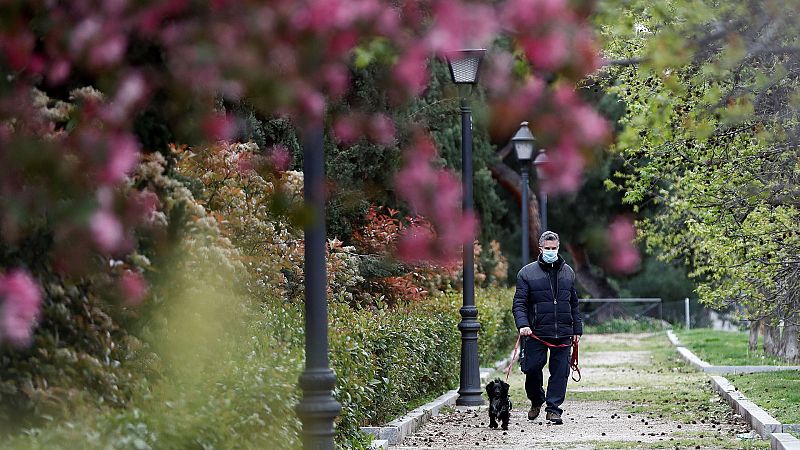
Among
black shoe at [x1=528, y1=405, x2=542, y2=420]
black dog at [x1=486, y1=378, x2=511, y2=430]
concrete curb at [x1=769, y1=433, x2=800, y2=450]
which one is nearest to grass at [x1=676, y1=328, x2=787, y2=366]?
black shoe at [x1=528, y1=405, x2=542, y2=420]

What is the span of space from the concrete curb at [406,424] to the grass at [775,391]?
11.3 feet

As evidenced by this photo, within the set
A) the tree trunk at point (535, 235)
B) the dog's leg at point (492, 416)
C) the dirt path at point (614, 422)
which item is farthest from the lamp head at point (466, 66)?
the tree trunk at point (535, 235)

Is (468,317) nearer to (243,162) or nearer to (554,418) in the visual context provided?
(554,418)

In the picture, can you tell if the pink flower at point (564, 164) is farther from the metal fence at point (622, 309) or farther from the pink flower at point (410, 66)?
the metal fence at point (622, 309)

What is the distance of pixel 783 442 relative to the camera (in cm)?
1141

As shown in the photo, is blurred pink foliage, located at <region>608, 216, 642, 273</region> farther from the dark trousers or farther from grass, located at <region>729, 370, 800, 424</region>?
the dark trousers

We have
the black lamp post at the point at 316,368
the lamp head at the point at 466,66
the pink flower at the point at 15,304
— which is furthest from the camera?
the lamp head at the point at 466,66

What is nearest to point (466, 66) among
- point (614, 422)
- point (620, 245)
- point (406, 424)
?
point (614, 422)

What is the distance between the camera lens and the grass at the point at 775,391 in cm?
1402

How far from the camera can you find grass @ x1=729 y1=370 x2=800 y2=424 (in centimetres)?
1402

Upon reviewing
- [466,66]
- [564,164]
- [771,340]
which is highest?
[466,66]

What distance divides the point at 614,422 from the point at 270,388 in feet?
23.1

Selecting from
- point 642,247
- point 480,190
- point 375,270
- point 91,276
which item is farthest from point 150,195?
point 642,247

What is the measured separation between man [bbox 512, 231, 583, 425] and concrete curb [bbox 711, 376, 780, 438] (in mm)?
1866
